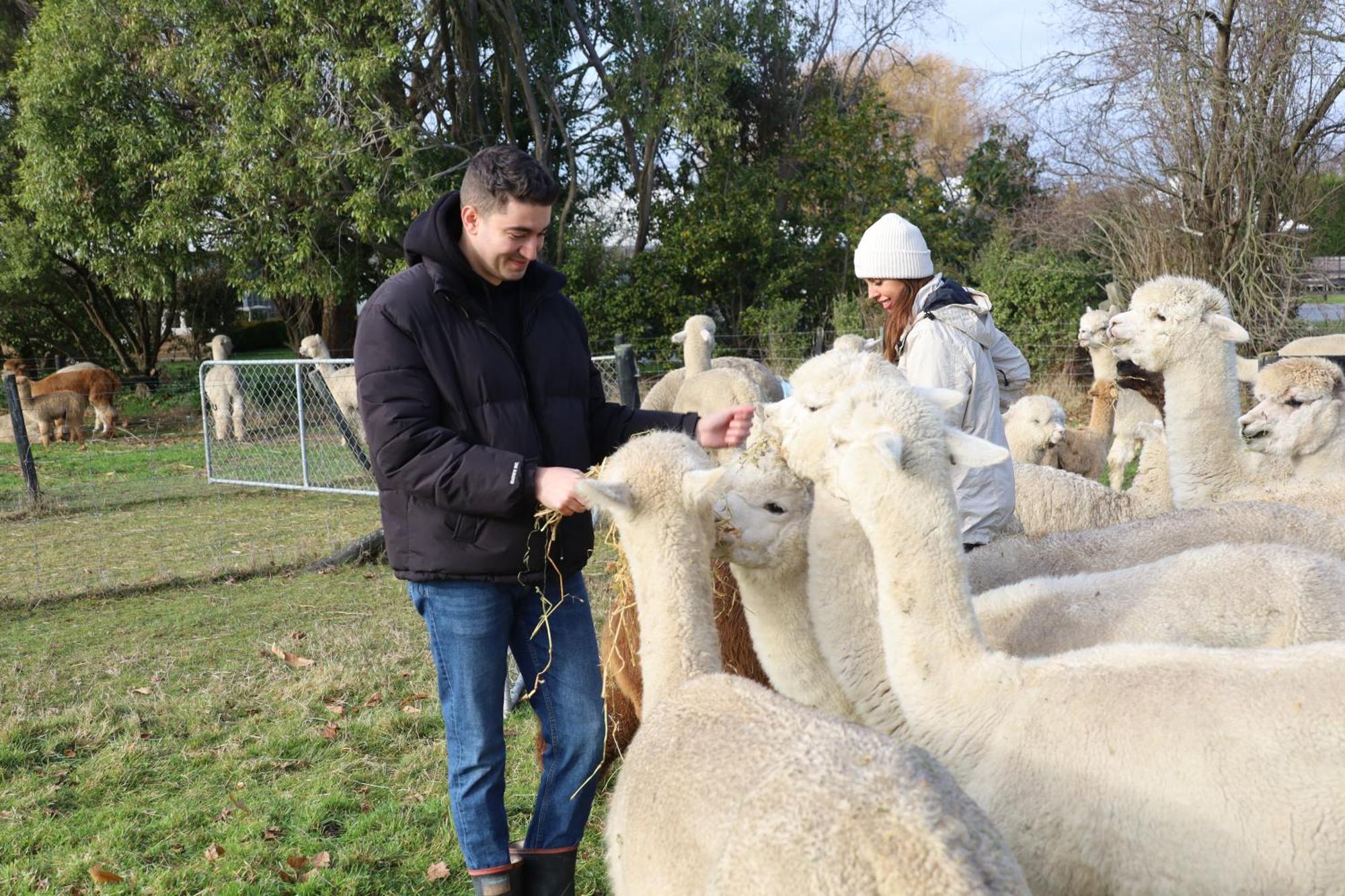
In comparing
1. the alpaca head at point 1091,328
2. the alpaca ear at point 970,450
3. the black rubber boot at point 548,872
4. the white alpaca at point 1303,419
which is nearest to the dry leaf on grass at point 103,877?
the black rubber boot at point 548,872

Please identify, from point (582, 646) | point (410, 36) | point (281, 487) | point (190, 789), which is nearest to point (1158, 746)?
point (582, 646)

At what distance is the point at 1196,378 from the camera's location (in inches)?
184

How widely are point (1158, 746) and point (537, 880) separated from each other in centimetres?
173

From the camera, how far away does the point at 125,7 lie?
15.9m

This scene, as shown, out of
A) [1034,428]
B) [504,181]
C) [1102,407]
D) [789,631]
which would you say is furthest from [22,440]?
[1102,407]

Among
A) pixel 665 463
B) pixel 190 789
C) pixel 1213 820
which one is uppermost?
pixel 665 463

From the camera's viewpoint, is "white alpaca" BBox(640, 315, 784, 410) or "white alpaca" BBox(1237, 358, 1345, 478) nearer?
"white alpaca" BBox(1237, 358, 1345, 478)

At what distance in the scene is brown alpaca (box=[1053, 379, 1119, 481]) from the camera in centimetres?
798

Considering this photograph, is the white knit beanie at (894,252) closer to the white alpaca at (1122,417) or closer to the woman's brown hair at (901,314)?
the woman's brown hair at (901,314)

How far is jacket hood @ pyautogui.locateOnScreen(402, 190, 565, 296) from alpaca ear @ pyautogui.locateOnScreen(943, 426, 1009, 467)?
50.1 inches

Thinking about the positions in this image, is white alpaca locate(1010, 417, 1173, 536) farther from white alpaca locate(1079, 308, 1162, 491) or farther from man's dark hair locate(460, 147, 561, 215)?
white alpaca locate(1079, 308, 1162, 491)

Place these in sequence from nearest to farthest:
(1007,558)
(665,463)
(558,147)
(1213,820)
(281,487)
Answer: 1. (1213,820)
2. (665,463)
3. (1007,558)
4. (281,487)
5. (558,147)

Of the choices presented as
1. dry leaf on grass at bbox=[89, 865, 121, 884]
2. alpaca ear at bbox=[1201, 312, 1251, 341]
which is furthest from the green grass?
alpaca ear at bbox=[1201, 312, 1251, 341]

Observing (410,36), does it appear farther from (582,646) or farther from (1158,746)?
(1158,746)
